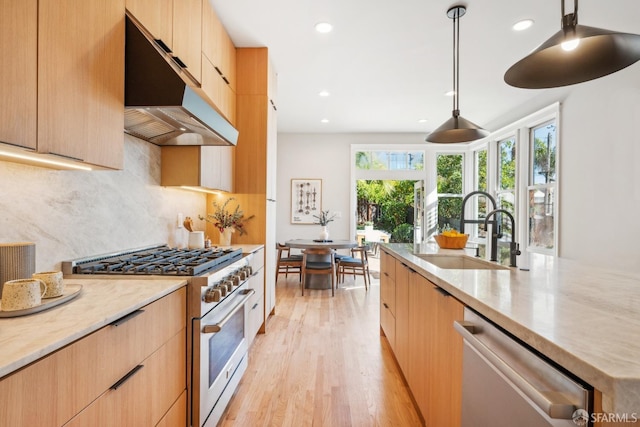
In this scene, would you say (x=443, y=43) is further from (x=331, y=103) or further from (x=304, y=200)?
(x=304, y=200)

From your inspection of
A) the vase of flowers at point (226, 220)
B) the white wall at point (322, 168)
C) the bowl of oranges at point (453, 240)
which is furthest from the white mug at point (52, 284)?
the white wall at point (322, 168)

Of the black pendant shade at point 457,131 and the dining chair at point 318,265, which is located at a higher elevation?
the black pendant shade at point 457,131

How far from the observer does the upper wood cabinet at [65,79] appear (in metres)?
0.89

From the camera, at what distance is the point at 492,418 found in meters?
0.89

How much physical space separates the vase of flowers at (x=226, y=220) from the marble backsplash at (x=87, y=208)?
42cm

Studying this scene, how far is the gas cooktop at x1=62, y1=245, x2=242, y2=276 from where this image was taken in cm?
144

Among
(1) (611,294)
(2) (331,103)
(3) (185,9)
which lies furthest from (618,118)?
(3) (185,9)

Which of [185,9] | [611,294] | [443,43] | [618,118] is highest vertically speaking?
[443,43]

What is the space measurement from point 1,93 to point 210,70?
1.69 m

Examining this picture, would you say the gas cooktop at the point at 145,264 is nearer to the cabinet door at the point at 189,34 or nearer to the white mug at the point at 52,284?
the white mug at the point at 52,284

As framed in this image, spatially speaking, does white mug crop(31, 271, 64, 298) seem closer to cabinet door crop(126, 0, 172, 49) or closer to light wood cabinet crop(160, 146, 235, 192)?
cabinet door crop(126, 0, 172, 49)

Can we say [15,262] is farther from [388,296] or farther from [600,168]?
[600,168]

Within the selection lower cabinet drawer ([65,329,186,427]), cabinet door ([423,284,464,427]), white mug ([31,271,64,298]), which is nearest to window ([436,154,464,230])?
cabinet door ([423,284,464,427])

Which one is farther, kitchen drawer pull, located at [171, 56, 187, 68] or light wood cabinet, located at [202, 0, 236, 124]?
light wood cabinet, located at [202, 0, 236, 124]
